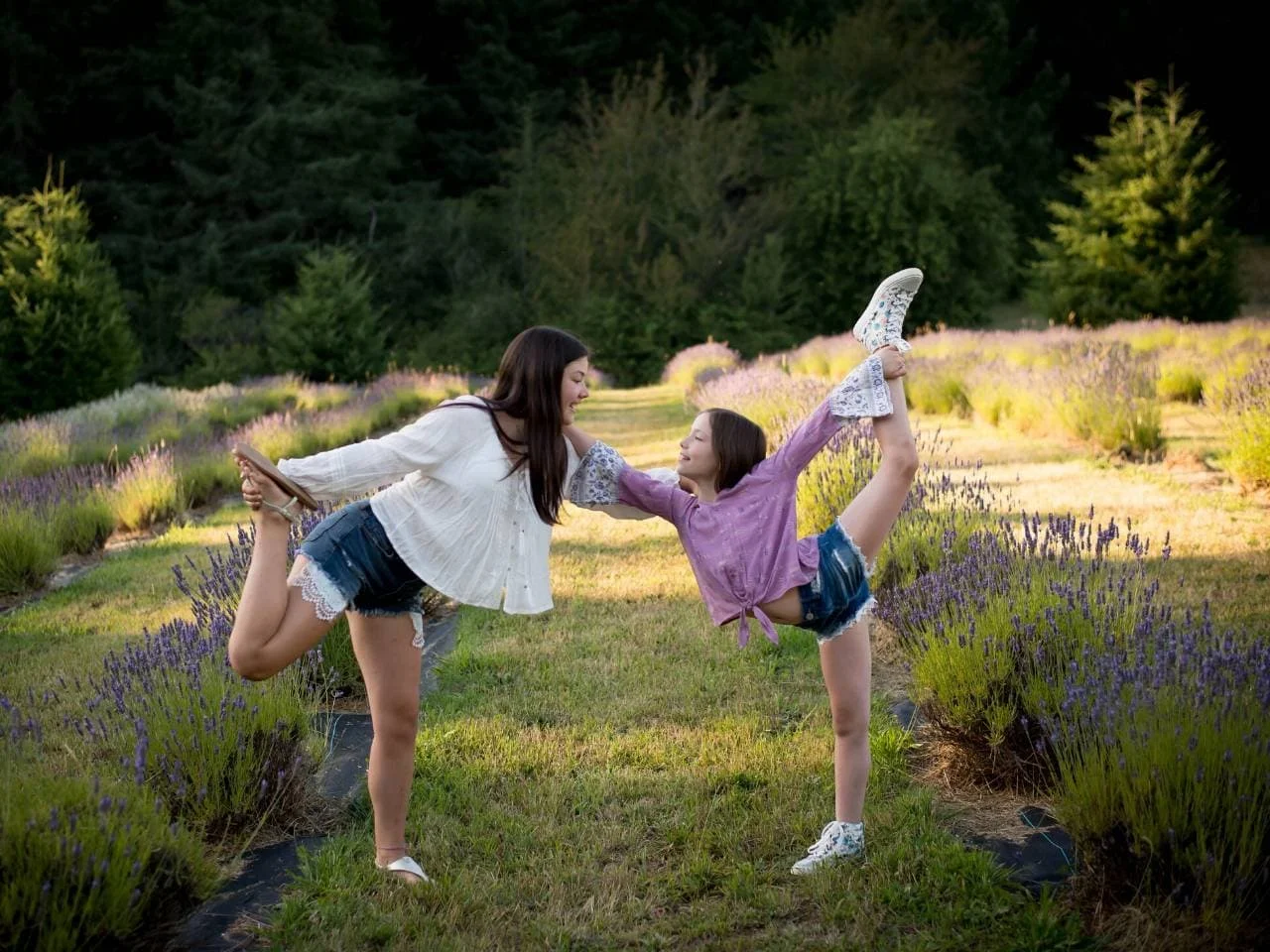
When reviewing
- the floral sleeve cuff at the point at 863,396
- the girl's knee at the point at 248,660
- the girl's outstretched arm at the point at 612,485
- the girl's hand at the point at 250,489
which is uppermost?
the floral sleeve cuff at the point at 863,396

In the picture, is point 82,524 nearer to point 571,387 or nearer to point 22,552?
point 22,552

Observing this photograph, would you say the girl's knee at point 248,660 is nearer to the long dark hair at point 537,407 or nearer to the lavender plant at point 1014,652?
the long dark hair at point 537,407

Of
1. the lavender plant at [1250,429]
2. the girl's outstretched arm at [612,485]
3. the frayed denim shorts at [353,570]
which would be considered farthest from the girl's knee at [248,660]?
the lavender plant at [1250,429]

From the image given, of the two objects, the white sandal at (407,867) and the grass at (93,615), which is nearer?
the white sandal at (407,867)

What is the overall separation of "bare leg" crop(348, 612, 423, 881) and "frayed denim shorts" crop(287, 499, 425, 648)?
0.06 m

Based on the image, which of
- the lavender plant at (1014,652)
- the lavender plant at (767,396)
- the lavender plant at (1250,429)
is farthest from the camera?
the lavender plant at (767,396)

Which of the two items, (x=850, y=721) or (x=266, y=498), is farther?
(x=850, y=721)

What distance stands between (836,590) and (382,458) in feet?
4.28

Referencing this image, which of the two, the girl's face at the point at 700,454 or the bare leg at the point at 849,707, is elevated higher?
the girl's face at the point at 700,454

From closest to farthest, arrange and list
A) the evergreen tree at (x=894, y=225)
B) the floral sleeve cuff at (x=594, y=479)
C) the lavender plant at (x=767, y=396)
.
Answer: the floral sleeve cuff at (x=594, y=479), the lavender plant at (x=767, y=396), the evergreen tree at (x=894, y=225)

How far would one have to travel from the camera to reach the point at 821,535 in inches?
127

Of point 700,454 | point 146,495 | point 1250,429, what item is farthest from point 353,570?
point 146,495

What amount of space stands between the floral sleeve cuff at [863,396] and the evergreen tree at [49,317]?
56.2 ft

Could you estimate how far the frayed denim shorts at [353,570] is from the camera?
3.00 metres
